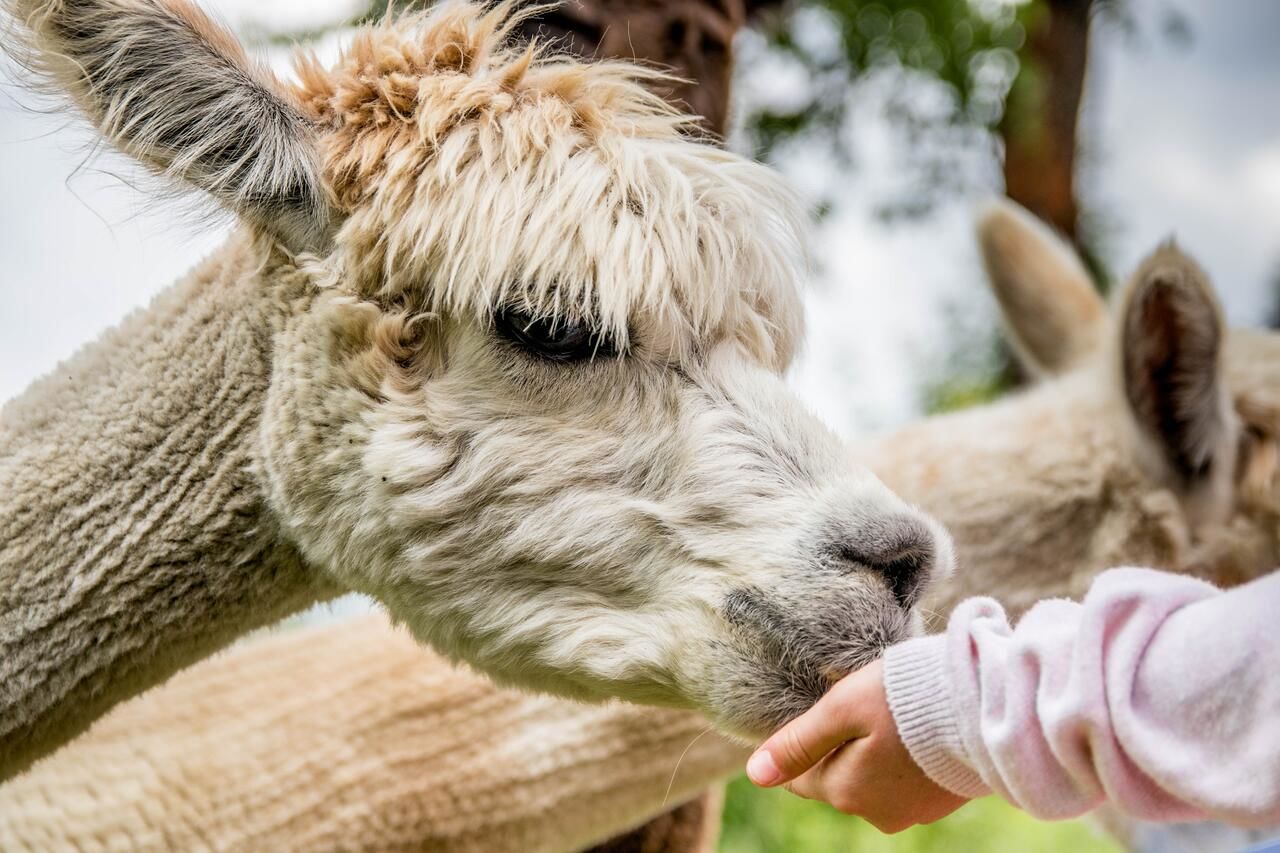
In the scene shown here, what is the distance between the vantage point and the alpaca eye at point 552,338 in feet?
5.08

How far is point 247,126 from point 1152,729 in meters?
1.49

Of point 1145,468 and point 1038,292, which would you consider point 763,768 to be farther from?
point 1038,292

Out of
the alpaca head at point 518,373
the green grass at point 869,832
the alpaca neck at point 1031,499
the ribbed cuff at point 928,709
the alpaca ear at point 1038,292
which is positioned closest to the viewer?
the ribbed cuff at point 928,709

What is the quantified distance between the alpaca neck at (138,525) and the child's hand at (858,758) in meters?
0.88

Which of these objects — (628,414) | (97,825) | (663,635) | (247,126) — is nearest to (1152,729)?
(663,635)

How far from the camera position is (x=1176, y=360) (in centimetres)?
259

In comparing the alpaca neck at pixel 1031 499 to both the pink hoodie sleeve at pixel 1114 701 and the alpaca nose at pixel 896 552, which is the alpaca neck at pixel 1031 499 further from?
the pink hoodie sleeve at pixel 1114 701

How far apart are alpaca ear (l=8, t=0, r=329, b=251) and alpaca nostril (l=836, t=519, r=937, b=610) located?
0.95m

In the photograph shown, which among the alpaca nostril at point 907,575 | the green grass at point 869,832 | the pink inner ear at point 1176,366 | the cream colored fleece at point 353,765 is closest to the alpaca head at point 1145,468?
the pink inner ear at point 1176,366

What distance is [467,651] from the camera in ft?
5.34

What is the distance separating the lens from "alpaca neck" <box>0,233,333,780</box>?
1.62 m

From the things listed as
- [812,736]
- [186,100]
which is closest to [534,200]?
[186,100]

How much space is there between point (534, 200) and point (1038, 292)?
234cm

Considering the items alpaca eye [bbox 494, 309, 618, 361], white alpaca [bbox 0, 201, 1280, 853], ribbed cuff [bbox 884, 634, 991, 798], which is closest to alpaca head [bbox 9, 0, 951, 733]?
alpaca eye [bbox 494, 309, 618, 361]
